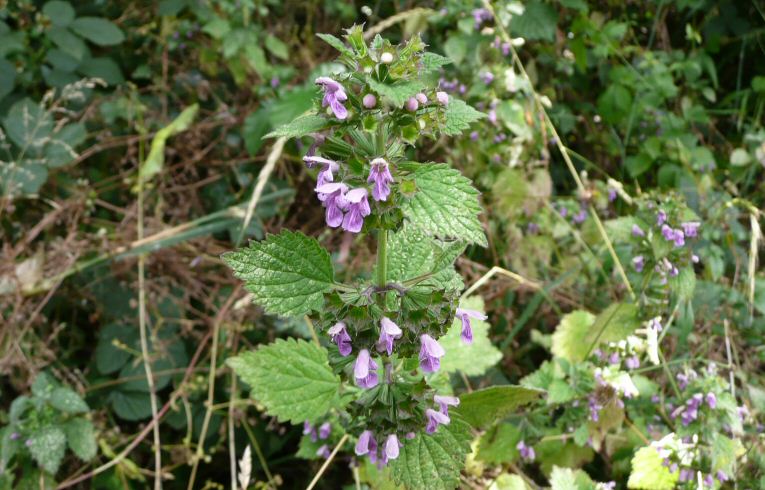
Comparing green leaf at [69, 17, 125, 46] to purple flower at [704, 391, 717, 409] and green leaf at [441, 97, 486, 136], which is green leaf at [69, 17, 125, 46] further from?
purple flower at [704, 391, 717, 409]

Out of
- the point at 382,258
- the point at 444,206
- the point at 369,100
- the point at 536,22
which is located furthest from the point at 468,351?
the point at 536,22

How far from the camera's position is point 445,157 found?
266 cm

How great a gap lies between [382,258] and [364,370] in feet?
0.64

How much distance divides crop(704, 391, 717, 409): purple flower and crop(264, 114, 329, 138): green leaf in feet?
4.02

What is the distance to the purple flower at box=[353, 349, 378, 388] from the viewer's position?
0.97 meters

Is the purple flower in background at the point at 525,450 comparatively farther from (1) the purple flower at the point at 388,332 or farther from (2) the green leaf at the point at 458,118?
(2) the green leaf at the point at 458,118

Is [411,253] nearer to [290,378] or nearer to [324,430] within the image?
[290,378]

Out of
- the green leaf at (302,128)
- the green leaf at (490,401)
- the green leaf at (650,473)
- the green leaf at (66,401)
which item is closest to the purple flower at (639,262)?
the green leaf at (650,473)

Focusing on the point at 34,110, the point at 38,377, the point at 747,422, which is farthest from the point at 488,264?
the point at 34,110

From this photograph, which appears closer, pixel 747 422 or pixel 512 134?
pixel 747 422

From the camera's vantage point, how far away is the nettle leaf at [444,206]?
2.95 feet

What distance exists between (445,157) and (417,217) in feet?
5.85

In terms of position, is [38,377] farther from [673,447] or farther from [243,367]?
[673,447]

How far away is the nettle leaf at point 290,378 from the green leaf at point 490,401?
0.89 feet
